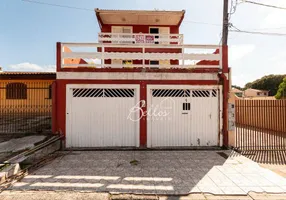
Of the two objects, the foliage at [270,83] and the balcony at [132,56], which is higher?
the foliage at [270,83]

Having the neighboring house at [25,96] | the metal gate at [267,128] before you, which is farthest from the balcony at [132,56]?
the neighboring house at [25,96]

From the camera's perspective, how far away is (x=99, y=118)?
22.3 feet

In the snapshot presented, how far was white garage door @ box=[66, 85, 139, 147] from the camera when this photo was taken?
6.77 metres

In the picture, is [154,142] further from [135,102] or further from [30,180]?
[30,180]

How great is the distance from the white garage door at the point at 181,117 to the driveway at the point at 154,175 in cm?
90

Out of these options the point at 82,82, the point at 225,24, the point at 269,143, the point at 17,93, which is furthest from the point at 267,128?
the point at 17,93

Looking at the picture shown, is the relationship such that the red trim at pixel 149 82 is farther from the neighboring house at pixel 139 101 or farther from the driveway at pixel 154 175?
the driveway at pixel 154 175

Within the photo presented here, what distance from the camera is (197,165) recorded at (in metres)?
5.20

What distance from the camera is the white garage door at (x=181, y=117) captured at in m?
6.88

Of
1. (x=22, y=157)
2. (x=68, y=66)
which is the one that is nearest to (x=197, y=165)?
(x=22, y=157)

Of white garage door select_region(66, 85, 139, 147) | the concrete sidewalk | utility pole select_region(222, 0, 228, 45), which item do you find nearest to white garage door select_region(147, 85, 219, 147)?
white garage door select_region(66, 85, 139, 147)

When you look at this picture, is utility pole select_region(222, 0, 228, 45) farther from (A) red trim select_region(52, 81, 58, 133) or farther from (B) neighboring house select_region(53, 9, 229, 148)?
(A) red trim select_region(52, 81, 58, 133)

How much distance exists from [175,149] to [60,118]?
4.74 metres

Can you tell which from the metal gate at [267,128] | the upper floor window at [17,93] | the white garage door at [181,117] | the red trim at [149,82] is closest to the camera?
the red trim at [149,82]
